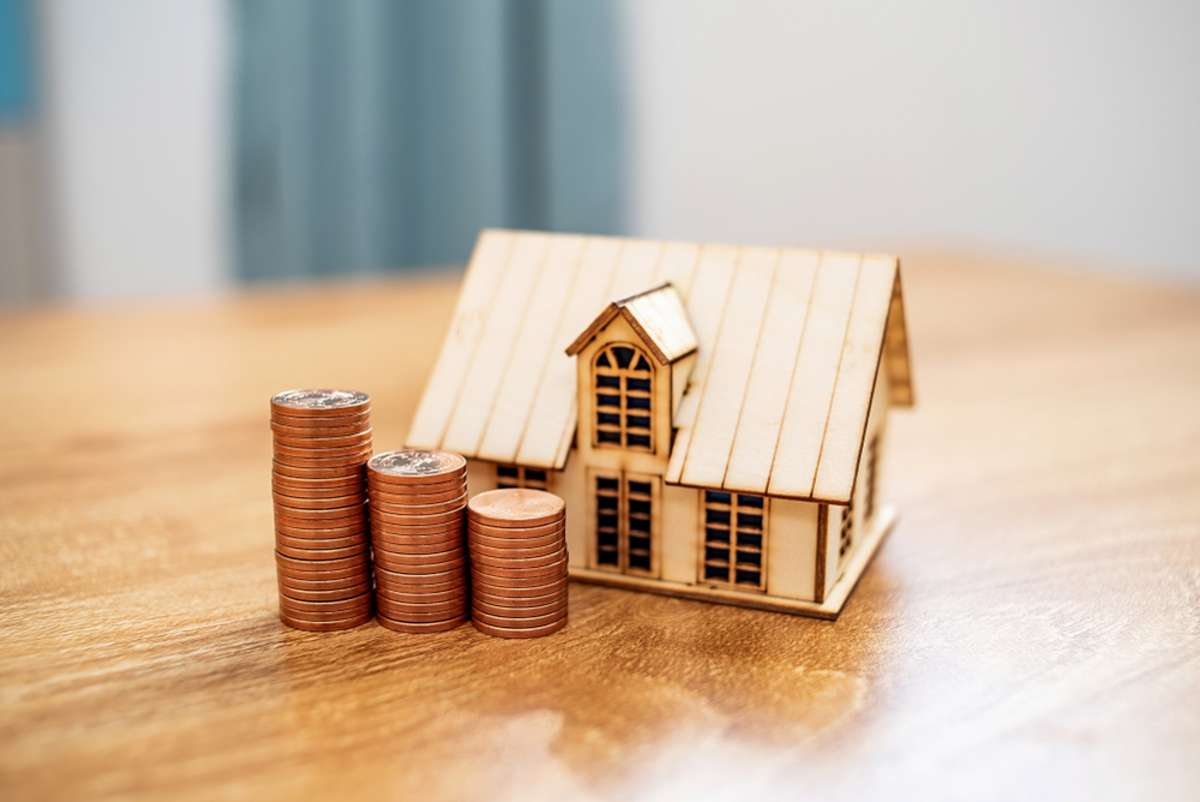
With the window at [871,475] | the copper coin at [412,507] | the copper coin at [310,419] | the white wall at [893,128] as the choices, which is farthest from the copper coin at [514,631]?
the white wall at [893,128]

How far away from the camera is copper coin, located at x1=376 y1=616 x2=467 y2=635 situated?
1.07 metres

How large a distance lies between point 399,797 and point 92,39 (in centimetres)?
341

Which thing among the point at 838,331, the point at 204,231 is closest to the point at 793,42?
the point at 204,231

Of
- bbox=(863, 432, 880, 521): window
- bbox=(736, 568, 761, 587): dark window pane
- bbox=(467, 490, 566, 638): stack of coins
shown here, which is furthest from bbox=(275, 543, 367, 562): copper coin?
→ bbox=(863, 432, 880, 521): window

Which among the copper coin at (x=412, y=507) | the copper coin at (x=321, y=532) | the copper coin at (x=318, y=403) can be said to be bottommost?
the copper coin at (x=321, y=532)

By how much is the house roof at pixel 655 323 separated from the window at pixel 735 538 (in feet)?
0.43

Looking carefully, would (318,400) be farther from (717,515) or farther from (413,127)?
(413,127)

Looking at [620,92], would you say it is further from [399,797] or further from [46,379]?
[399,797]

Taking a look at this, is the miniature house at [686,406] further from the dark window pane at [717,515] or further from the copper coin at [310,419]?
the copper coin at [310,419]

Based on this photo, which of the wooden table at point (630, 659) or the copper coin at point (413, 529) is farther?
the copper coin at point (413, 529)

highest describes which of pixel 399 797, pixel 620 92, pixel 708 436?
pixel 620 92

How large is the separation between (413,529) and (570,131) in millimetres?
2631

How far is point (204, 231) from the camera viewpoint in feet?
12.6

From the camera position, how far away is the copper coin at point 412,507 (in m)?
1.04
